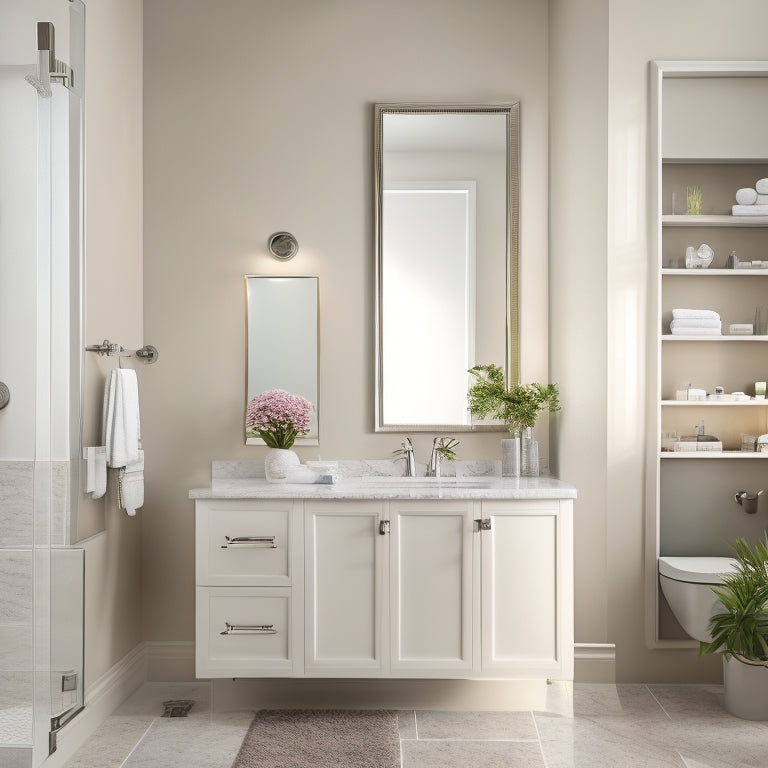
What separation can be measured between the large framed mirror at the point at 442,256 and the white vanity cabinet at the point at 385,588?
627 mm

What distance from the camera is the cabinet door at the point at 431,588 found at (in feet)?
8.82

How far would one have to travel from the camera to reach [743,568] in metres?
2.71

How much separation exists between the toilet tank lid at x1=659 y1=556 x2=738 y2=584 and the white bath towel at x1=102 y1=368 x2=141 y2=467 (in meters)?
2.00

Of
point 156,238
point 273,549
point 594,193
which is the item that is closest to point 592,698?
point 273,549

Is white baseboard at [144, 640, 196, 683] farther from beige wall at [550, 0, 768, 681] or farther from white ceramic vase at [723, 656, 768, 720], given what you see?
white ceramic vase at [723, 656, 768, 720]

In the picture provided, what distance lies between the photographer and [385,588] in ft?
8.84

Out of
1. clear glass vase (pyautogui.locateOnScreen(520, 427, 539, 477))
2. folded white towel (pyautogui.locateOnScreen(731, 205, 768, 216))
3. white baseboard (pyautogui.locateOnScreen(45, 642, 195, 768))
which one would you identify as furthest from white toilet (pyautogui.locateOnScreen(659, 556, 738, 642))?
white baseboard (pyautogui.locateOnScreen(45, 642, 195, 768))

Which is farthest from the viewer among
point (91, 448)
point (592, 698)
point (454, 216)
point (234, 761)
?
point (454, 216)

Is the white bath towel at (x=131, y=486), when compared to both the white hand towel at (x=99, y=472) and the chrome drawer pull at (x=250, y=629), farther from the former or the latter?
the chrome drawer pull at (x=250, y=629)

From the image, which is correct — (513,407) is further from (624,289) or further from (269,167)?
(269,167)

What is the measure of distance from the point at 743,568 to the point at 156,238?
2621 mm

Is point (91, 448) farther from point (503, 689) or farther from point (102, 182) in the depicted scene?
point (503, 689)

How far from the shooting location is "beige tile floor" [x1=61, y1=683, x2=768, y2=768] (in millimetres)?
2430

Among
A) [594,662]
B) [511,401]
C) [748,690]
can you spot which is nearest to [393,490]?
[511,401]
